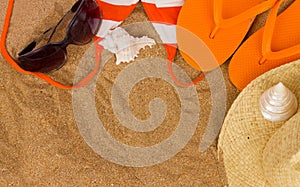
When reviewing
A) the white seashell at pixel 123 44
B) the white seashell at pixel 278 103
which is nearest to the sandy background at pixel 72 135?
the white seashell at pixel 123 44

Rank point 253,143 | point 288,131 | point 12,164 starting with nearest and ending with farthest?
point 288,131, point 253,143, point 12,164

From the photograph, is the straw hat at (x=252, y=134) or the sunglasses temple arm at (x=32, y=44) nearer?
the straw hat at (x=252, y=134)

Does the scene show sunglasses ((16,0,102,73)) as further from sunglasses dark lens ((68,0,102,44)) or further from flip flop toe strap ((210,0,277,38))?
flip flop toe strap ((210,0,277,38))

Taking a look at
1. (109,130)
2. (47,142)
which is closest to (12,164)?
(47,142)

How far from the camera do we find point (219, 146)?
3.60ft

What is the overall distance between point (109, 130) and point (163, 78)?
181 mm

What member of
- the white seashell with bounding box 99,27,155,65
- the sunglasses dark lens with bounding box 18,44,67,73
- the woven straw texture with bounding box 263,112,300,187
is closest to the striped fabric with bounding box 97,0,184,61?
the white seashell with bounding box 99,27,155,65

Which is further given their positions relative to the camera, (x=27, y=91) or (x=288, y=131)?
(x=27, y=91)

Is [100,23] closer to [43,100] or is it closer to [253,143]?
[43,100]

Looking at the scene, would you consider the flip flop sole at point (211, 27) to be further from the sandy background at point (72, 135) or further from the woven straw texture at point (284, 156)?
the woven straw texture at point (284, 156)

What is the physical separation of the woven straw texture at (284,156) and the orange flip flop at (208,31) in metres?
0.31

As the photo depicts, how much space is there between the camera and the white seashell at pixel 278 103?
989 mm

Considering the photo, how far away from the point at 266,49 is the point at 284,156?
0.34 metres

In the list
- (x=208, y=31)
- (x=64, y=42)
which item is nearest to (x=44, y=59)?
(x=64, y=42)
